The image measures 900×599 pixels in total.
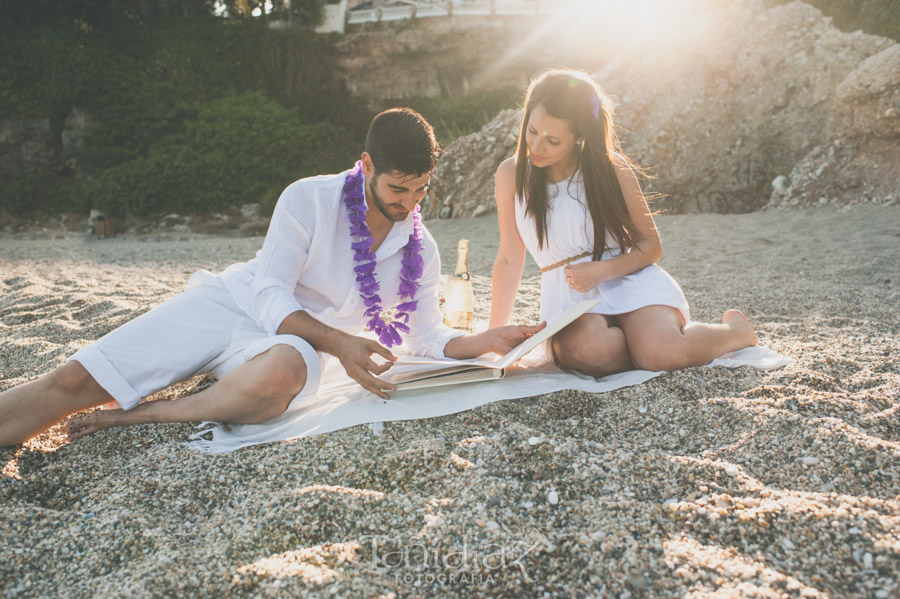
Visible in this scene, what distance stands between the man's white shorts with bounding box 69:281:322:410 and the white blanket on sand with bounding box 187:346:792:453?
0.15 metres

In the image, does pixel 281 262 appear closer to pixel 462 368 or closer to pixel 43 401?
pixel 462 368

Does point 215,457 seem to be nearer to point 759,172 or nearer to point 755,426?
point 755,426

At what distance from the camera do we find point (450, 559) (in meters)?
1.51

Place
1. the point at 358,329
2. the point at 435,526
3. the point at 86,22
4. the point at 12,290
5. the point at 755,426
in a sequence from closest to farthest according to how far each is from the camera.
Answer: the point at 435,526 → the point at 755,426 → the point at 358,329 → the point at 12,290 → the point at 86,22

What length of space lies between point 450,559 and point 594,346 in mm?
1435

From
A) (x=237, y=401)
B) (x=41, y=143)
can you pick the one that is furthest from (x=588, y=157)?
(x=41, y=143)

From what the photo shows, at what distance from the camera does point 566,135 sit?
112 inches

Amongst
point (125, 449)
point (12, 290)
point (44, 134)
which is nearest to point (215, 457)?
point (125, 449)

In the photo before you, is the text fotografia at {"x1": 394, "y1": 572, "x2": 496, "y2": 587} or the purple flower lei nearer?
the text fotografia at {"x1": 394, "y1": 572, "x2": 496, "y2": 587}

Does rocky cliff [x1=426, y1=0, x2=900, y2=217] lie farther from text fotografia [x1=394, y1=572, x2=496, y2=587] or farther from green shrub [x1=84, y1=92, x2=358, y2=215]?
text fotografia [x1=394, y1=572, x2=496, y2=587]

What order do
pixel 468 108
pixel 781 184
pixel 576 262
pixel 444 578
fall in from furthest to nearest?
pixel 468 108, pixel 781 184, pixel 576 262, pixel 444 578

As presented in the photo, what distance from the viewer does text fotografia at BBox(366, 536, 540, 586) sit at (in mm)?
1460

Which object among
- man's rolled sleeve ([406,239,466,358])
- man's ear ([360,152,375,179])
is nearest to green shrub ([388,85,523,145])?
man's rolled sleeve ([406,239,466,358])

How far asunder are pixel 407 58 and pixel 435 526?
57.1 feet
